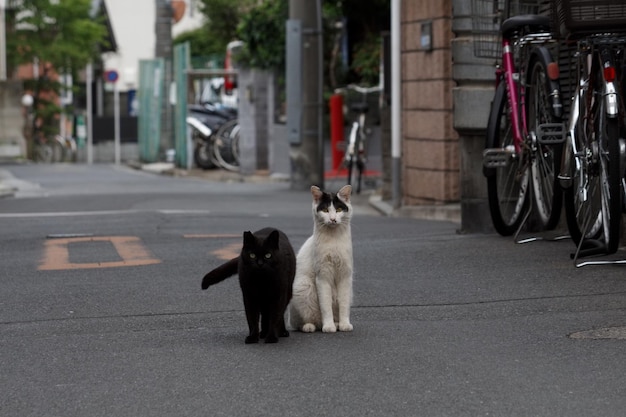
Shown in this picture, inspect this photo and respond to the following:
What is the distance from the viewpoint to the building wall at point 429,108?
44.1ft

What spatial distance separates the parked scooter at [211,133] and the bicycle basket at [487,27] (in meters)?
19.5

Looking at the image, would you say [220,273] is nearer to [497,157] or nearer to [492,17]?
[497,157]

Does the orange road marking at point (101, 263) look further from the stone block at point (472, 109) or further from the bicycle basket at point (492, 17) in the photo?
the bicycle basket at point (492, 17)

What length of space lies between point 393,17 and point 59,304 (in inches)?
335

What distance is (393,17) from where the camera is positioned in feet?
48.2

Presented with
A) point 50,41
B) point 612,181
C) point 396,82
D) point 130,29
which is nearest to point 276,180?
point 396,82

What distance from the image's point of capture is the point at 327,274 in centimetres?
587

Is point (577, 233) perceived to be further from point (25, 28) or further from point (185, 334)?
point (25, 28)

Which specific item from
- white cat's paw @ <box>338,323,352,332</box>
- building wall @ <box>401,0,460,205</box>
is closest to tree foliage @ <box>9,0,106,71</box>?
building wall @ <box>401,0,460,205</box>

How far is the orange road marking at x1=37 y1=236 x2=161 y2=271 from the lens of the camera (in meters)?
8.65

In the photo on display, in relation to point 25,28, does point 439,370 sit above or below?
below

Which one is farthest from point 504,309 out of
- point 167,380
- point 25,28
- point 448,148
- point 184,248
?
point 25,28

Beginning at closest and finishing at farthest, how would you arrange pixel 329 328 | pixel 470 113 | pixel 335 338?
pixel 335 338, pixel 329 328, pixel 470 113

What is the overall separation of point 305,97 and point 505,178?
1239 centimetres
